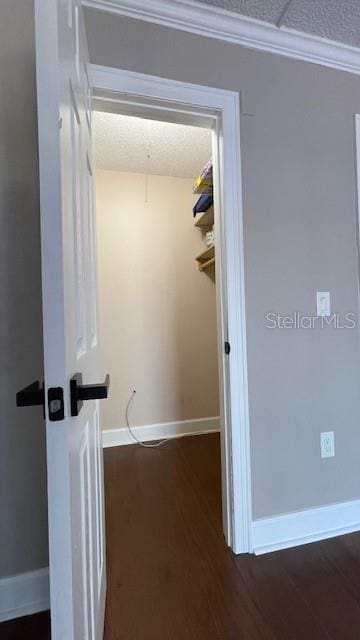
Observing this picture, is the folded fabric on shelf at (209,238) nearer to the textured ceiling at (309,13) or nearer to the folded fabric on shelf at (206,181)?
the folded fabric on shelf at (206,181)

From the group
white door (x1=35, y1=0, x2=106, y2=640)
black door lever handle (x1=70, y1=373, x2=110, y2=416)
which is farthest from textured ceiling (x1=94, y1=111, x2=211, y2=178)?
black door lever handle (x1=70, y1=373, x2=110, y2=416)

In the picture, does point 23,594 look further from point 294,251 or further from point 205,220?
point 205,220

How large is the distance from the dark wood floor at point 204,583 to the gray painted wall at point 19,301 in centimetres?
35

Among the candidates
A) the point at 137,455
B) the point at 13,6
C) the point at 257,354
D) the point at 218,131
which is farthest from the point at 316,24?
the point at 137,455

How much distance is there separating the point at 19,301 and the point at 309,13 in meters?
1.80

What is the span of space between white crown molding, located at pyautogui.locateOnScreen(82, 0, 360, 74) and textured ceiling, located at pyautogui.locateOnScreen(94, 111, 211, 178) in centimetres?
64

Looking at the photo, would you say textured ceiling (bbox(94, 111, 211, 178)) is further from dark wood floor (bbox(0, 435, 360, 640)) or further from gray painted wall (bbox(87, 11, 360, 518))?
dark wood floor (bbox(0, 435, 360, 640))

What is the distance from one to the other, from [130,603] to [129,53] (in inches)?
88.9

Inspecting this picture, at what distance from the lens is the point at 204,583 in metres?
1.32

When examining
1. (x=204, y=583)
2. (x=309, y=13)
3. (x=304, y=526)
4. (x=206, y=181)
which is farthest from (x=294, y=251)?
(x=204, y=583)

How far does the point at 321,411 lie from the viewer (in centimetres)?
162

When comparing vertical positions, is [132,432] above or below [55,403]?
below

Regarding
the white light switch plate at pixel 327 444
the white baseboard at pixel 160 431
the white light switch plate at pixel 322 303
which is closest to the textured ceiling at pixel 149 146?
the white light switch plate at pixel 322 303

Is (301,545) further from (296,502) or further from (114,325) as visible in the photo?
(114,325)
